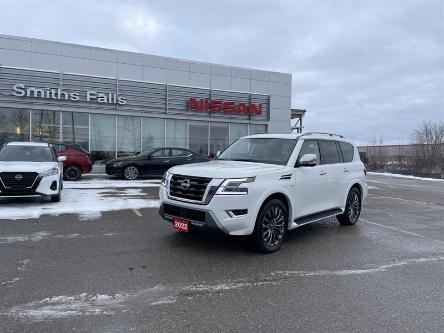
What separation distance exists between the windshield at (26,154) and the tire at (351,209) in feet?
25.8

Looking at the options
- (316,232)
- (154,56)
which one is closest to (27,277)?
(316,232)

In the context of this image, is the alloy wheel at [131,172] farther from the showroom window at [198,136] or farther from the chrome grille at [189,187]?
the chrome grille at [189,187]

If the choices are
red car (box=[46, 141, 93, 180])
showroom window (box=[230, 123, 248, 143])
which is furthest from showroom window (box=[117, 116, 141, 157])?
showroom window (box=[230, 123, 248, 143])

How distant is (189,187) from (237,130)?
20172 mm

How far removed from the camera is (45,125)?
2053cm

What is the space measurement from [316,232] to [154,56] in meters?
17.9

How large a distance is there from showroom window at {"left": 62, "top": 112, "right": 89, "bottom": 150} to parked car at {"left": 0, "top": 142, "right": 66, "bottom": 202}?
10196 millimetres

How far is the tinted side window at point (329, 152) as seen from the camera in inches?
307

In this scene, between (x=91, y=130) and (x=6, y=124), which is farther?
(x=91, y=130)

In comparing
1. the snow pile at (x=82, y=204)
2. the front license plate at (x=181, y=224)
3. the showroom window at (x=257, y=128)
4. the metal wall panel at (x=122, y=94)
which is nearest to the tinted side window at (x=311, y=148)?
the front license plate at (x=181, y=224)

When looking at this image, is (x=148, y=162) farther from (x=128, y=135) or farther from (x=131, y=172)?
(x=128, y=135)

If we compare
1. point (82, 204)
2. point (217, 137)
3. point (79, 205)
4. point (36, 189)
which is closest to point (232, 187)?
point (79, 205)

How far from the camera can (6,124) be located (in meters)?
19.8

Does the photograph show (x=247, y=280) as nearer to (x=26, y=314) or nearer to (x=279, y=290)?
(x=279, y=290)
